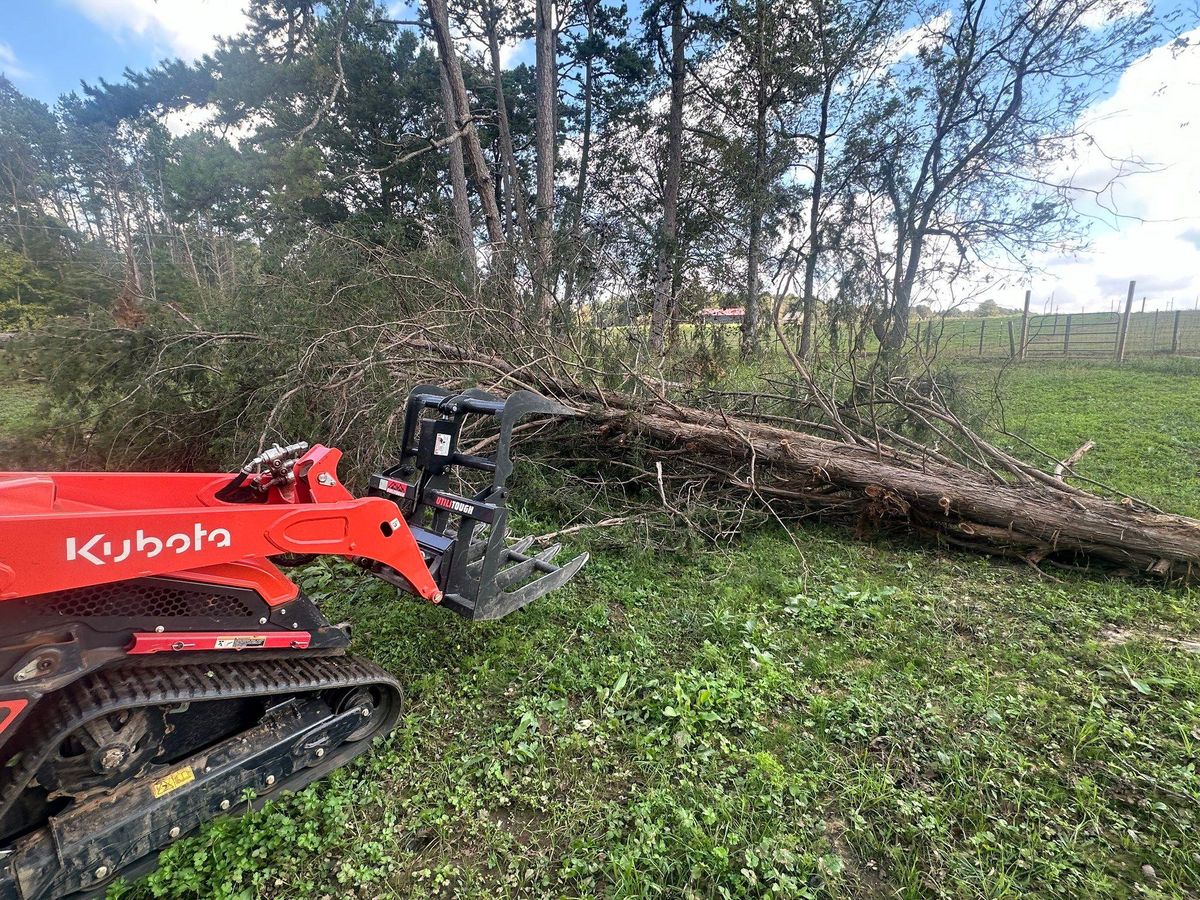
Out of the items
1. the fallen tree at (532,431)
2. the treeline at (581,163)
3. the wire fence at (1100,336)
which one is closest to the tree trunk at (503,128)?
the treeline at (581,163)

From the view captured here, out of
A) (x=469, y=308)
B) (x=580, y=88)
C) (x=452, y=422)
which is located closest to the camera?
(x=452, y=422)

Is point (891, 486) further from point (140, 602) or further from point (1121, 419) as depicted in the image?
point (1121, 419)

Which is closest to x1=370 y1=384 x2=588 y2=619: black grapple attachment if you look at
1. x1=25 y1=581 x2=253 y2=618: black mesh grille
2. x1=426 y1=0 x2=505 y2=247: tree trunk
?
x1=25 y1=581 x2=253 y2=618: black mesh grille

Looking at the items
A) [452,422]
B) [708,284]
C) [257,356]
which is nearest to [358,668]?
[452,422]

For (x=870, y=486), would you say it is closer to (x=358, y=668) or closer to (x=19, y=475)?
(x=358, y=668)

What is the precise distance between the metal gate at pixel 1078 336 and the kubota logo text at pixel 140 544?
791 inches

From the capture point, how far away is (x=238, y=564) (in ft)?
6.64

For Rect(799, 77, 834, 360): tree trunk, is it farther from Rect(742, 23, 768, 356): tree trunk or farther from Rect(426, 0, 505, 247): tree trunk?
Rect(426, 0, 505, 247): tree trunk

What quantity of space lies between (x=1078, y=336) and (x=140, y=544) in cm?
2244

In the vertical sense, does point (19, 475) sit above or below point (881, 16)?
below

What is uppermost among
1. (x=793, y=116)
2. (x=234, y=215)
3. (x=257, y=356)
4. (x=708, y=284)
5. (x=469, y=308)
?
(x=793, y=116)

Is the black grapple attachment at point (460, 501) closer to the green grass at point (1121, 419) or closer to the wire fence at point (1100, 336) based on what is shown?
the green grass at point (1121, 419)

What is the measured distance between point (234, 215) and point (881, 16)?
57.5ft

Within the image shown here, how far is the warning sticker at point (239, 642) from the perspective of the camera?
194cm
